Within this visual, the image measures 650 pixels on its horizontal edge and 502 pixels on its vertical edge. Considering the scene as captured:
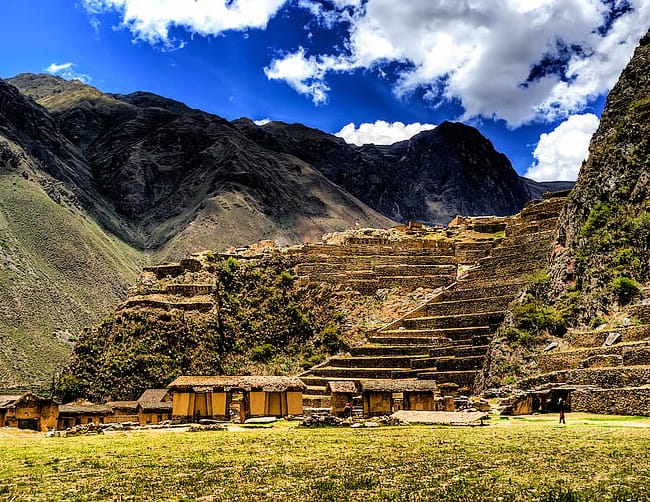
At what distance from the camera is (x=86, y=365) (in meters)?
56.7

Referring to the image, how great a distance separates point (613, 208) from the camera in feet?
139

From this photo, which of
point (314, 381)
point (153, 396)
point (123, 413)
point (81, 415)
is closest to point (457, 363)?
point (314, 381)

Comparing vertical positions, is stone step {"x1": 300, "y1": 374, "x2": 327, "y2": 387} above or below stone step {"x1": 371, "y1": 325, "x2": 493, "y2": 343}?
below

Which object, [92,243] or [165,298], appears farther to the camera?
[92,243]

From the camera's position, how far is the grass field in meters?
13.6

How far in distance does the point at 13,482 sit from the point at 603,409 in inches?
861

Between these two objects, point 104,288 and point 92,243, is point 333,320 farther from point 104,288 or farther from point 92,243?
point 92,243

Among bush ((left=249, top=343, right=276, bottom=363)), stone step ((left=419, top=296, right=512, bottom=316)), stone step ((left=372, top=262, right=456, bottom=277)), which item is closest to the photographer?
stone step ((left=419, top=296, right=512, bottom=316))

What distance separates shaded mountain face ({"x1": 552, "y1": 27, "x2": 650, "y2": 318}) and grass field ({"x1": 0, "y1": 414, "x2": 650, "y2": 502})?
1518 cm

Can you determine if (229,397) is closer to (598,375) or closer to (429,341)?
(429,341)

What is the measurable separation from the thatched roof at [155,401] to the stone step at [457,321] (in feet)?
57.1

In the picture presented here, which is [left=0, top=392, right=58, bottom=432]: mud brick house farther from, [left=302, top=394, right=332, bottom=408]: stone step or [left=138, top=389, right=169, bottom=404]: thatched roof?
[left=302, top=394, right=332, bottom=408]: stone step

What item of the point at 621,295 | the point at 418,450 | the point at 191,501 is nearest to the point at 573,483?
the point at 418,450

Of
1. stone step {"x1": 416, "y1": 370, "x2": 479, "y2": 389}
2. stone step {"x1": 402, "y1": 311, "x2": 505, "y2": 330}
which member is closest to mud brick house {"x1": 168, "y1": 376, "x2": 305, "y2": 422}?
stone step {"x1": 416, "y1": 370, "x2": 479, "y2": 389}
